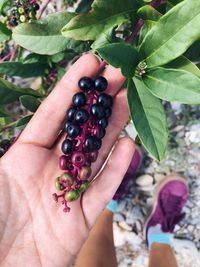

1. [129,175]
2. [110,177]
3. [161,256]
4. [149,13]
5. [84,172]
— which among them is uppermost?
[149,13]

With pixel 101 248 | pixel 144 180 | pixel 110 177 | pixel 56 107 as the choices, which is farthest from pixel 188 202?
pixel 56 107

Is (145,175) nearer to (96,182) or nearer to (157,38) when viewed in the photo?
(96,182)

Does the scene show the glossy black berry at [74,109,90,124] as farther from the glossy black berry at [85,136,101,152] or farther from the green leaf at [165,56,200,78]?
the green leaf at [165,56,200,78]

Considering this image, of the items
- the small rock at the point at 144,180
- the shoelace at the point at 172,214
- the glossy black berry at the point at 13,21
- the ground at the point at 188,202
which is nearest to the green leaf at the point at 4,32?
the glossy black berry at the point at 13,21

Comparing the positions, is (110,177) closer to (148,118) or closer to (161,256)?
(148,118)

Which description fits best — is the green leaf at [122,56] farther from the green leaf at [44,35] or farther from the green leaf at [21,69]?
the green leaf at [21,69]

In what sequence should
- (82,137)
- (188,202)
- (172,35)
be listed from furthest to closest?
(188,202) < (82,137) < (172,35)

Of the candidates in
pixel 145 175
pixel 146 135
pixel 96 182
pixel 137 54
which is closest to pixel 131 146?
pixel 96 182
